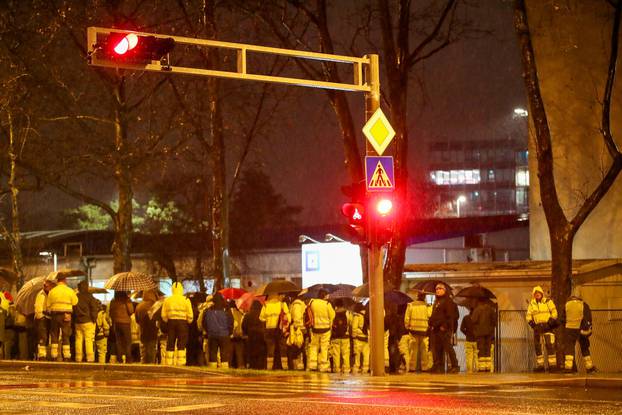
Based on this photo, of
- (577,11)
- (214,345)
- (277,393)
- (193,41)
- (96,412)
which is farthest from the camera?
(577,11)

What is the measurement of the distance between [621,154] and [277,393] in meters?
11.7

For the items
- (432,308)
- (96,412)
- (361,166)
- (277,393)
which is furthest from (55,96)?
(96,412)

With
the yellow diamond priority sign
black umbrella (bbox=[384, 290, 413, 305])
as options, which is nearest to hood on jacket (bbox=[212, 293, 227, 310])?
black umbrella (bbox=[384, 290, 413, 305])

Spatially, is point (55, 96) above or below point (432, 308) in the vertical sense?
above

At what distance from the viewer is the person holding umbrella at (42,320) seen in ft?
79.8

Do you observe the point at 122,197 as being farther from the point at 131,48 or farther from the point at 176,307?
the point at 131,48

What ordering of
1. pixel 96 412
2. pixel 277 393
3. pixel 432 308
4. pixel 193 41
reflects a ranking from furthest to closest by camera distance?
pixel 432 308
pixel 193 41
pixel 277 393
pixel 96 412

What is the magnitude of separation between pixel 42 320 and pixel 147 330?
262 centimetres

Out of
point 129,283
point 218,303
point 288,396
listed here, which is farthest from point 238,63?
point 129,283

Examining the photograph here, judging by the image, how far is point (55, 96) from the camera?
35.2 meters

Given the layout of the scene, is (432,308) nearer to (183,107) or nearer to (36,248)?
(183,107)

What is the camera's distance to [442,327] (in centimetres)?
2147

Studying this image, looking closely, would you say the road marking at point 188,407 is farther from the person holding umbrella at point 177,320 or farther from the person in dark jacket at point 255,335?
the person in dark jacket at point 255,335

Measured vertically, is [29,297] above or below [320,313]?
above
